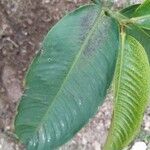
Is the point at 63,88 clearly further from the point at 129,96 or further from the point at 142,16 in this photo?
the point at 142,16

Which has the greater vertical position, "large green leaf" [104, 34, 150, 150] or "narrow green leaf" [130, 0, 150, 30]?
"narrow green leaf" [130, 0, 150, 30]

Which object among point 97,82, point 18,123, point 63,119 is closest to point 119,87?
point 97,82

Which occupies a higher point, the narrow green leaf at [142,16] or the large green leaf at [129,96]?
the narrow green leaf at [142,16]

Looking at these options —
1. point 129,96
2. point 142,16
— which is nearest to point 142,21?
point 142,16

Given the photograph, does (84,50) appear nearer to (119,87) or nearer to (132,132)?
(119,87)

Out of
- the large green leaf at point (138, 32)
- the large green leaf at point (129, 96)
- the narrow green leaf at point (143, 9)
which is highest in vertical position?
the narrow green leaf at point (143, 9)
